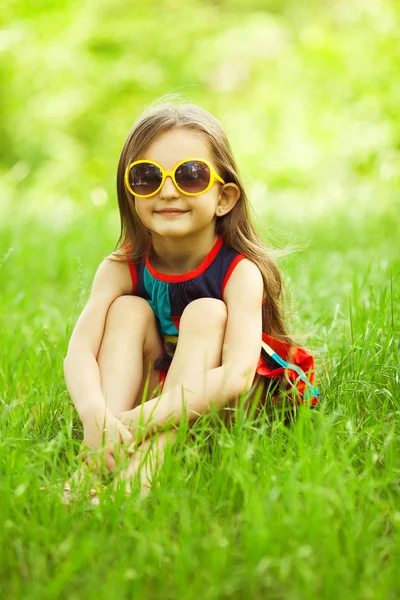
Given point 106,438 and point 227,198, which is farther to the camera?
point 227,198

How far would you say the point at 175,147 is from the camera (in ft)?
6.61

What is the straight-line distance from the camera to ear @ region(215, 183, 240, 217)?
2135 mm

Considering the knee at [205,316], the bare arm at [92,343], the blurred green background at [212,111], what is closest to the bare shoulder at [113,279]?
the bare arm at [92,343]

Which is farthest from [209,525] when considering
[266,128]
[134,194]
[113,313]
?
[266,128]

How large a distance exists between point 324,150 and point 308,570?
730 cm

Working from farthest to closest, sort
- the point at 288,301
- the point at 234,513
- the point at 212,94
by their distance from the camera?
the point at 212,94
the point at 288,301
the point at 234,513

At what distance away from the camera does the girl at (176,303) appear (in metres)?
1.85

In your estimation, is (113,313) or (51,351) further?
(51,351)

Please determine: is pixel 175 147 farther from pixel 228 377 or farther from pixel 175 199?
pixel 228 377

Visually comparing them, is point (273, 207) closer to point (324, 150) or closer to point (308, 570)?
point (324, 150)

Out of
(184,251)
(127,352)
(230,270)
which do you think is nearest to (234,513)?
(127,352)

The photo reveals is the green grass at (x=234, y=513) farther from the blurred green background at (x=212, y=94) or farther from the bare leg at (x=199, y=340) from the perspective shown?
the blurred green background at (x=212, y=94)

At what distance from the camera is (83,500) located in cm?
150

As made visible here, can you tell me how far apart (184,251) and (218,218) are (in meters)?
0.15
